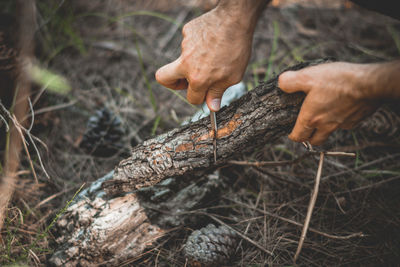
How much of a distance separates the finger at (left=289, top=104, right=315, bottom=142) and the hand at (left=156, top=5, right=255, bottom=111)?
1.16 feet

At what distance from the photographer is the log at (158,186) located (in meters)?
1.02

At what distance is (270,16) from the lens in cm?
287

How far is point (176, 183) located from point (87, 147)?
97 cm

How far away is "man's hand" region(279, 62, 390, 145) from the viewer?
77 centimetres

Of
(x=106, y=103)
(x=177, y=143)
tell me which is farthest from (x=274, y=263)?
(x=106, y=103)

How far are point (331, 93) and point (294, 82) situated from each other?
0.14 meters

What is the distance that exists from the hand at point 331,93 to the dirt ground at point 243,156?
0.48 meters

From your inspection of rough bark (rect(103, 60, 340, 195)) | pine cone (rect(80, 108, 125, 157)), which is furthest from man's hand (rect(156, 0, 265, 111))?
pine cone (rect(80, 108, 125, 157))

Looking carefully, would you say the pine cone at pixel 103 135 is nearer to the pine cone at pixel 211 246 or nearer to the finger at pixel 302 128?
the pine cone at pixel 211 246

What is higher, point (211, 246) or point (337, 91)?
point (337, 91)

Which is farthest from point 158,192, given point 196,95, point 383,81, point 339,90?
point 383,81

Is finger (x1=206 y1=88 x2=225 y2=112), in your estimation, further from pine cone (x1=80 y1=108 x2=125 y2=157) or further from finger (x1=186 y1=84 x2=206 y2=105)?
pine cone (x1=80 y1=108 x2=125 y2=157)

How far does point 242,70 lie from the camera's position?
106 cm

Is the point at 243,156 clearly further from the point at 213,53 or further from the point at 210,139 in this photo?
the point at 213,53
